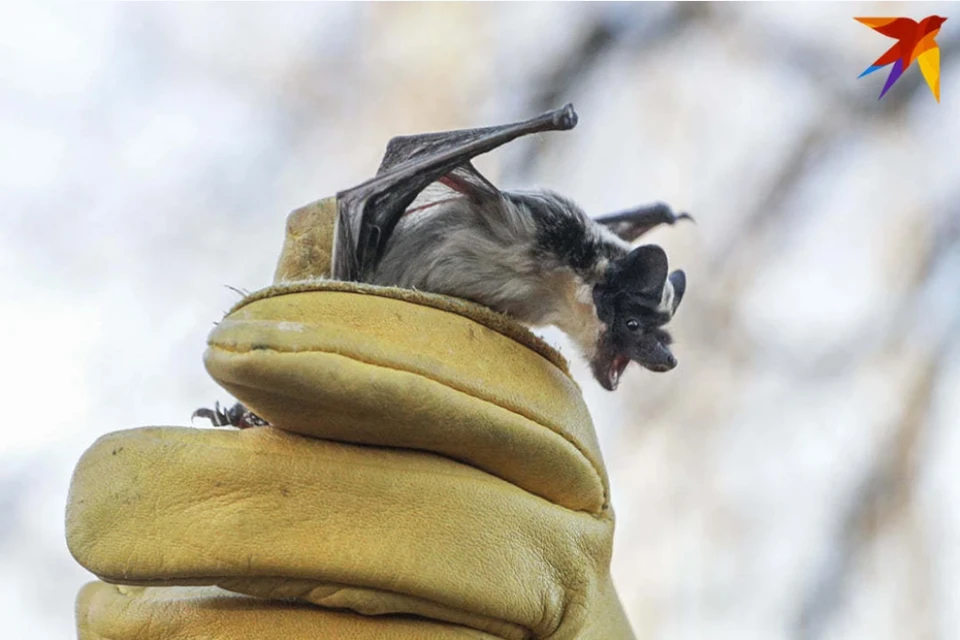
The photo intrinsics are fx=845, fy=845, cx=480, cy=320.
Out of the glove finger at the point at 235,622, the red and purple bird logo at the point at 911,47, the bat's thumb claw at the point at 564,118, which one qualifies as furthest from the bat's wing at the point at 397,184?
the red and purple bird logo at the point at 911,47

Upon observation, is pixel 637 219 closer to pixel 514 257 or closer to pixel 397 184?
pixel 514 257

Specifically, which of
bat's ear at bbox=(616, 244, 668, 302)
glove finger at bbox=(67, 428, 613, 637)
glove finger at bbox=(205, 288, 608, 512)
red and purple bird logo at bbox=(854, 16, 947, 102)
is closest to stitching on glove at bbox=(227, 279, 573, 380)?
glove finger at bbox=(205, 288, 608, 512)

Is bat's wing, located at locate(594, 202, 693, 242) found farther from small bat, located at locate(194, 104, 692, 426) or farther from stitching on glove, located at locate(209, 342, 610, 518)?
stitching on glove, located at locate(209, 342, 610, 518)

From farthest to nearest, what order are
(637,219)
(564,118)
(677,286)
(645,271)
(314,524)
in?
1. (637,219)
2. (677,286)
3. (645,271)
4. (564,118)
5. (314,524)

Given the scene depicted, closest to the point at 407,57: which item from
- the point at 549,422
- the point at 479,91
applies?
the point at 479,91

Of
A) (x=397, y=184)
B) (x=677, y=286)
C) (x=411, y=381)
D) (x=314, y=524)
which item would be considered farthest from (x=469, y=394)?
(x=677, y=286)

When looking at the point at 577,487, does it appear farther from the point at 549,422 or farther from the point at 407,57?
the point at 407,57
